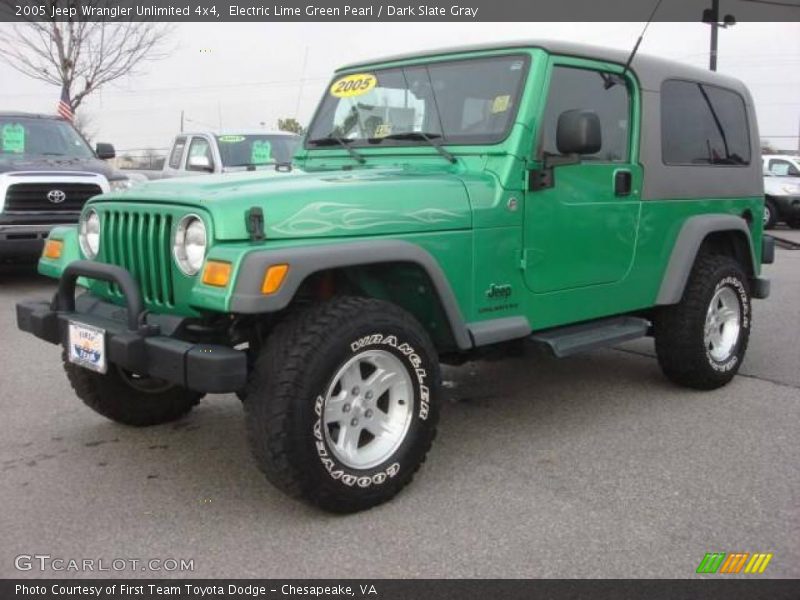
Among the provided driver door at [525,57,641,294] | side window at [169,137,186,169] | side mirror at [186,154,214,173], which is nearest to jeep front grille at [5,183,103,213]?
side mirror at [186,154,214,173]

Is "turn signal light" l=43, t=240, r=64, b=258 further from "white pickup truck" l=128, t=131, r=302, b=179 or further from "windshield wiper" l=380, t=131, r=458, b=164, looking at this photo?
"white pickup truck" l=128, t=131, r=302, b=179

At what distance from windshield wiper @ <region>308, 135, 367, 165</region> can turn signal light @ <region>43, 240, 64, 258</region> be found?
1.51 meters

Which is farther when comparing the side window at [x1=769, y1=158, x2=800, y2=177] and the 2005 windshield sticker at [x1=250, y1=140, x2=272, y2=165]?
the side window at [x1=769, y1=158, x2=800, y2=177]

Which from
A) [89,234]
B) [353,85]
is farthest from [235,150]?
[89,234]

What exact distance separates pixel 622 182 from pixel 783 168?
1593 cm

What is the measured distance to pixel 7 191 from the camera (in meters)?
8.29

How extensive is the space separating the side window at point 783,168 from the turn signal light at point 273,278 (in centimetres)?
1783

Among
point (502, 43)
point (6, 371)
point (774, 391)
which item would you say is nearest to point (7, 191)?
point (6, 371)

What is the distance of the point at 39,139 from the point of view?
9.52 m

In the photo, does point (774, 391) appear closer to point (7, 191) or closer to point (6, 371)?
point (6, 371)

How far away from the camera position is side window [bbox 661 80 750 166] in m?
4.74

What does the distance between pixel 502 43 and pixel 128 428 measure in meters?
2.83

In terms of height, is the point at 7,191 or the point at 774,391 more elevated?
the point at 7,191

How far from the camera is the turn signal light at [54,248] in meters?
3.86
